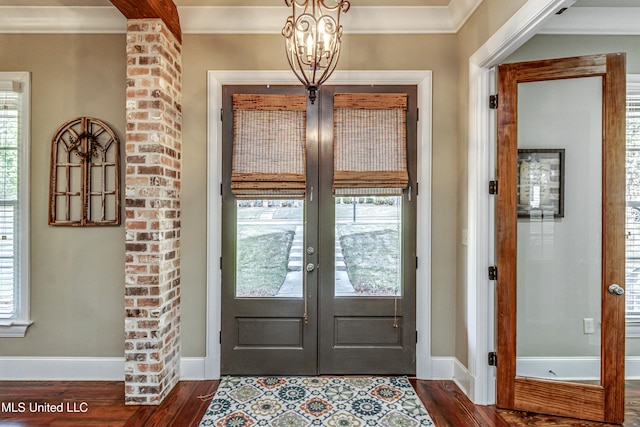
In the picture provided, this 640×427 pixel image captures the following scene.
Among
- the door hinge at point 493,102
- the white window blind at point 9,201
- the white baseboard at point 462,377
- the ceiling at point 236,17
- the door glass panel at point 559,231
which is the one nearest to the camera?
the door glass panel at point 559,231

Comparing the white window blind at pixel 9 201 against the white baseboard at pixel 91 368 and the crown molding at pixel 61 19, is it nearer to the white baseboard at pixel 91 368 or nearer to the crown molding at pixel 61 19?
the white baseboard at pixel 91 368

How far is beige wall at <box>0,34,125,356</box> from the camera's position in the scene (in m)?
3.00

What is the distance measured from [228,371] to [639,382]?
11.1 ft

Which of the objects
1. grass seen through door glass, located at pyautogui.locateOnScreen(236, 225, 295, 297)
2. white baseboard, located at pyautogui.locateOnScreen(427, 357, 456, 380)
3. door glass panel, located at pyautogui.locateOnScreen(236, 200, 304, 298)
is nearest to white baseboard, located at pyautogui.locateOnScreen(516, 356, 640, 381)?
white baseboard, located at pyautogui.locateOnScreen(427, 357, 456, 380)

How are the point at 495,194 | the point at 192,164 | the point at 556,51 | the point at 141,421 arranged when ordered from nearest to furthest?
→ the point at 141,421 < the point at 495,194 < the point at 556,51 < the point at 192,164

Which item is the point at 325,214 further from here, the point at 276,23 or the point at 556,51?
the point at 556,51

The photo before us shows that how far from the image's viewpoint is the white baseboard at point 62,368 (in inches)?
117

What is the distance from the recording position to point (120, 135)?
2996mm

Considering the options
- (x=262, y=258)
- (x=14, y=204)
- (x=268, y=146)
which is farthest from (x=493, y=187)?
(x=14, y=204)

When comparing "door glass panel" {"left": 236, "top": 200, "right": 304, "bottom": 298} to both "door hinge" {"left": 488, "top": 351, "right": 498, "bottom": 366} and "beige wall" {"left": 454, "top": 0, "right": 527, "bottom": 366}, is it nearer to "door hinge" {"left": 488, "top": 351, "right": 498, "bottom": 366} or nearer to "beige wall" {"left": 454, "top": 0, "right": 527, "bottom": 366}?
"beige wall" {"left": 454, "top": 0, "right": 527, "bottom": 366}

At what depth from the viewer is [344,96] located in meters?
3.01

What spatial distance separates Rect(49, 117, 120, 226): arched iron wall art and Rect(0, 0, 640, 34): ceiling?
2.74ft

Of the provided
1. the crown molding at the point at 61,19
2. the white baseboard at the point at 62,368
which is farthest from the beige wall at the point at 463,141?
the crown molding at the point at 61,19

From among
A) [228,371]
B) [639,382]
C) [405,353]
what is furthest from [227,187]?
[639,382]
